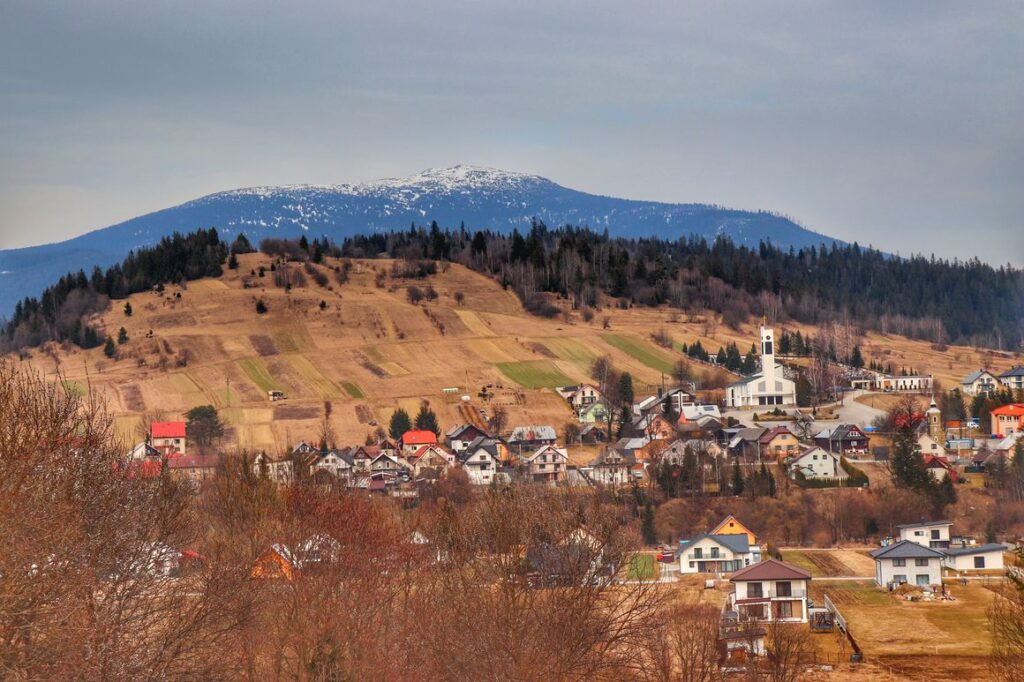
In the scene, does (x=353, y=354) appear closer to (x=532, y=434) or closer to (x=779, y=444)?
(x=532, y=434)

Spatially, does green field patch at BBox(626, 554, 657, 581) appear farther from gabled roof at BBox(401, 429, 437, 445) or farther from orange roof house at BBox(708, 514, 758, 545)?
gabled roof at BBox(401, 429, 437, 445)

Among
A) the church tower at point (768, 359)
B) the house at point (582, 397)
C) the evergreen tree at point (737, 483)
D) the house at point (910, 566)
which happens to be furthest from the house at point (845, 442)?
the house at point (910, 566)

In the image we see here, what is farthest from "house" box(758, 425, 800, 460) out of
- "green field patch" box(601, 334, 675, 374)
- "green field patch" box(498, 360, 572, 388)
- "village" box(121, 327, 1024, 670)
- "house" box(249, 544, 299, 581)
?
"house" box(249, 544, 299, 581)

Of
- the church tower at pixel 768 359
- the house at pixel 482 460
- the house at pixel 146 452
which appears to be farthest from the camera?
the church tower at pixel 768 359

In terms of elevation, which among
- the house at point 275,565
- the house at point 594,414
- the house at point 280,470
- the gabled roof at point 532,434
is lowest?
the house at point 594,414

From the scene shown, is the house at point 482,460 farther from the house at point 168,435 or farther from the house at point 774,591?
the house at point 774,591

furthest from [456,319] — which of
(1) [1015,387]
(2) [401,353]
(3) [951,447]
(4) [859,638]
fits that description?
(4) [859,638]

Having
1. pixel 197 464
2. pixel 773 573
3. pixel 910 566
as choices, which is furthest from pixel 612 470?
pixel 773 573
